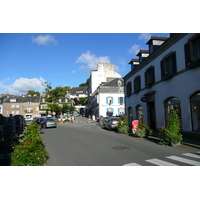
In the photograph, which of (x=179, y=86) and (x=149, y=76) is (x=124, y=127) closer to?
(x=149, y=76)

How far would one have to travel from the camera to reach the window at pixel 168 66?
42.6 ft

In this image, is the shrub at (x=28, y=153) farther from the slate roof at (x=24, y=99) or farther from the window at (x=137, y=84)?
the slate roof at (x=24, y=99)

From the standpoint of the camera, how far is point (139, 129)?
A: 13.4 meters

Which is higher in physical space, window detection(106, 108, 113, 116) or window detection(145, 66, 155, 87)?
window detection(145, 66, 155, 87)

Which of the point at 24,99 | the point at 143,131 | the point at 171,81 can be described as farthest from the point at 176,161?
the point at 24,99

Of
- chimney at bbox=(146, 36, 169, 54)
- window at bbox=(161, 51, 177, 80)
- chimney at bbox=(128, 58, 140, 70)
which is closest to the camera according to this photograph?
window at bbox=(161, 51, 177, 80)

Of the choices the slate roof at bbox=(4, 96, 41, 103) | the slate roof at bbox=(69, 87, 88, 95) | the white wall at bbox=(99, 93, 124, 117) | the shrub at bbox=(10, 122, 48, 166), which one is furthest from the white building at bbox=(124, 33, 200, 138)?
the slate roof at bbox=(69, 87, 88, 95)

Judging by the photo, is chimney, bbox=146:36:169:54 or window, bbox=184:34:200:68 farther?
chimney, bbox=146:36:169:54

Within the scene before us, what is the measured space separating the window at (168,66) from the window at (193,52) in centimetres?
152

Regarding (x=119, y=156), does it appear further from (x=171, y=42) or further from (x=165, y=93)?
(x=171, y=42)

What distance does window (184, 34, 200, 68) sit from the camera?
35.1ft

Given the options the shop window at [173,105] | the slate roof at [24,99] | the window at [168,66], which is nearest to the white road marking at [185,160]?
the shop window at [173,105]

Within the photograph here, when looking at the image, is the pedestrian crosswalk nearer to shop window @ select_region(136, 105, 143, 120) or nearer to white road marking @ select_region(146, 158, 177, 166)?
white road marking @ select_region(146, 158, 177, 166)
